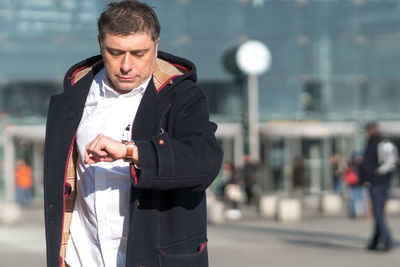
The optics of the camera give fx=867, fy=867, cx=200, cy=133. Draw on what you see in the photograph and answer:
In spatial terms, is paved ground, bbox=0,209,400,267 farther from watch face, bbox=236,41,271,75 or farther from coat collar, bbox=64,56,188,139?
watch face, bbox=236,41,271,75

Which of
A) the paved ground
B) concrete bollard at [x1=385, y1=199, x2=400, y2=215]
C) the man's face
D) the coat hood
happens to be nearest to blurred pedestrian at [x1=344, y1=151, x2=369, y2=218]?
the paved ground

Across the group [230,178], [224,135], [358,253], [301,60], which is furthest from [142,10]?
[301,60]

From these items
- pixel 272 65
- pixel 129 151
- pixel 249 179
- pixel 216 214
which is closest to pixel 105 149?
pixel 129 151

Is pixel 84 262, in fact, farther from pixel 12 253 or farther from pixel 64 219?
pixel 12 253

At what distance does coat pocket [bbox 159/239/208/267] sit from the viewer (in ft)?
9.16

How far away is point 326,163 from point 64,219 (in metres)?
28.4

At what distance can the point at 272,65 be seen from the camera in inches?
1272

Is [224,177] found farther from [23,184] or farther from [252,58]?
[252,58]

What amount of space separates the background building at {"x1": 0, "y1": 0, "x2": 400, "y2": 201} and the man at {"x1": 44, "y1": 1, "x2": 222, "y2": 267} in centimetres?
2641

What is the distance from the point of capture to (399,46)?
109ft

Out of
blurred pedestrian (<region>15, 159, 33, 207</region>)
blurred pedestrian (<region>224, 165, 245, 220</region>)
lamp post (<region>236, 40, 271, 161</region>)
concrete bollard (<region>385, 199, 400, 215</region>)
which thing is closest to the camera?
blurred pedestrian (<region>224, 165, 245, 220</region>)

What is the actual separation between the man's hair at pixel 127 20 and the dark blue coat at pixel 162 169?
242mm

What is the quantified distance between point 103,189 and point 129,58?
18.7 inches

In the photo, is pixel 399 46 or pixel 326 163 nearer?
pixel 326 163
